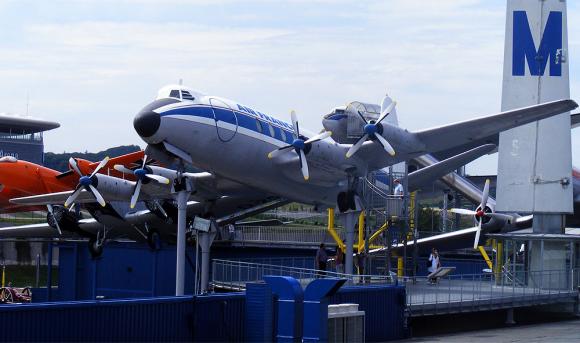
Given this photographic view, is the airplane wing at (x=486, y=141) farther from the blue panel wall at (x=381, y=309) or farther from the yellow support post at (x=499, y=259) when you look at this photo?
the blue panel wall at (x=381, y=309)

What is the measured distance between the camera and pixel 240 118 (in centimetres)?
2894

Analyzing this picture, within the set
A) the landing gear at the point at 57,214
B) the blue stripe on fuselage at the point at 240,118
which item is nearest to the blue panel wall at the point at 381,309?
the blue stripe on fuselage at the point at 240,118

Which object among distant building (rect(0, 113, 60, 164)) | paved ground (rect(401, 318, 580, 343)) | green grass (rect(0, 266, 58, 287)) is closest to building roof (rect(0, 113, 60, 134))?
distant building (rect(0, 113, 60, 164))

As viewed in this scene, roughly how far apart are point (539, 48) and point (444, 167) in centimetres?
697

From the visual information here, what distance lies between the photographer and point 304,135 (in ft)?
103

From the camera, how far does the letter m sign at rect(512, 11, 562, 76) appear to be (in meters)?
30.3

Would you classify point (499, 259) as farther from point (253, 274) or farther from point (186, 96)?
point (186, 96)

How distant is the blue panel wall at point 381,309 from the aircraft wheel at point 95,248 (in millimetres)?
16850

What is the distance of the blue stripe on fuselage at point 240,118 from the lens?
27.0 meters

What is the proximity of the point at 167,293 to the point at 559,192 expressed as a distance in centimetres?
1535

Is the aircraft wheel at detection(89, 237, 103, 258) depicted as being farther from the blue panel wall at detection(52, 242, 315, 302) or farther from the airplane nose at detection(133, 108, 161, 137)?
the airplane nose at detection(133, 108, 161, 137)

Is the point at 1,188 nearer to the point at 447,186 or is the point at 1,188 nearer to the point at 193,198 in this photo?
the point at 193,198

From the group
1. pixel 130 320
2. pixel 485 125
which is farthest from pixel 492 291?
pixel 130 320

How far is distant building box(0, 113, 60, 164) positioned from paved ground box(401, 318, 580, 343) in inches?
2640
